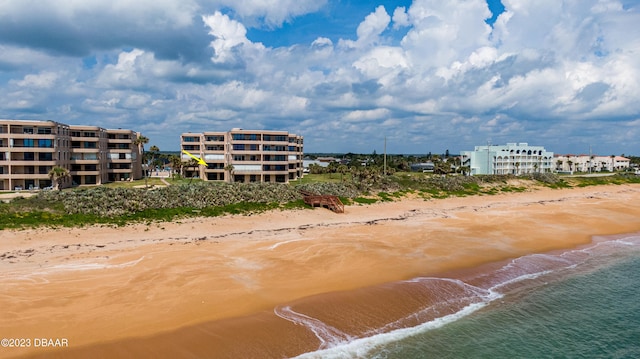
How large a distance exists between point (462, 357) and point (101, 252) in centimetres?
2419

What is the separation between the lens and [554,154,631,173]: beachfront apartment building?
145600 mm

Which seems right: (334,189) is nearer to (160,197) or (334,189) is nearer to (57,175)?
(160,197)

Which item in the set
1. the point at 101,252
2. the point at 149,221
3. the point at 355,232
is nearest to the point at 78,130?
the point at 149,221

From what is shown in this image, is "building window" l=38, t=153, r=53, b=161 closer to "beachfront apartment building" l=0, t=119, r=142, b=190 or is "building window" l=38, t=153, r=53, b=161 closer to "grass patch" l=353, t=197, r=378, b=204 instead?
"beachfront apartment building" l=0, t=119, r=142, b=190

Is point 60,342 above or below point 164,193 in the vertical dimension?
below

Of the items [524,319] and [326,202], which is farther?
[326,202]

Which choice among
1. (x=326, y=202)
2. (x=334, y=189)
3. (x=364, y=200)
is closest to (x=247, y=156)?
(x=334, y=189)

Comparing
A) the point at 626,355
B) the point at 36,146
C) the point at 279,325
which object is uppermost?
the point at 36,146

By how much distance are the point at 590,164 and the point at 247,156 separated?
134m

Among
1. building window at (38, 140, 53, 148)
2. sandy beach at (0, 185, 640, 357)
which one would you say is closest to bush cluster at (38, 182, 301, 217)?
sandy beach at (0, 185, 640, 357)

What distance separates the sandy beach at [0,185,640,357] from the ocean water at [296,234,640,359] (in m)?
2.24

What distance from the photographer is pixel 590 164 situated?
146m

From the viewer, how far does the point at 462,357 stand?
16047mm

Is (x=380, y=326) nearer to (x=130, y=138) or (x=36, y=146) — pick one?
(x=36, y=146)
